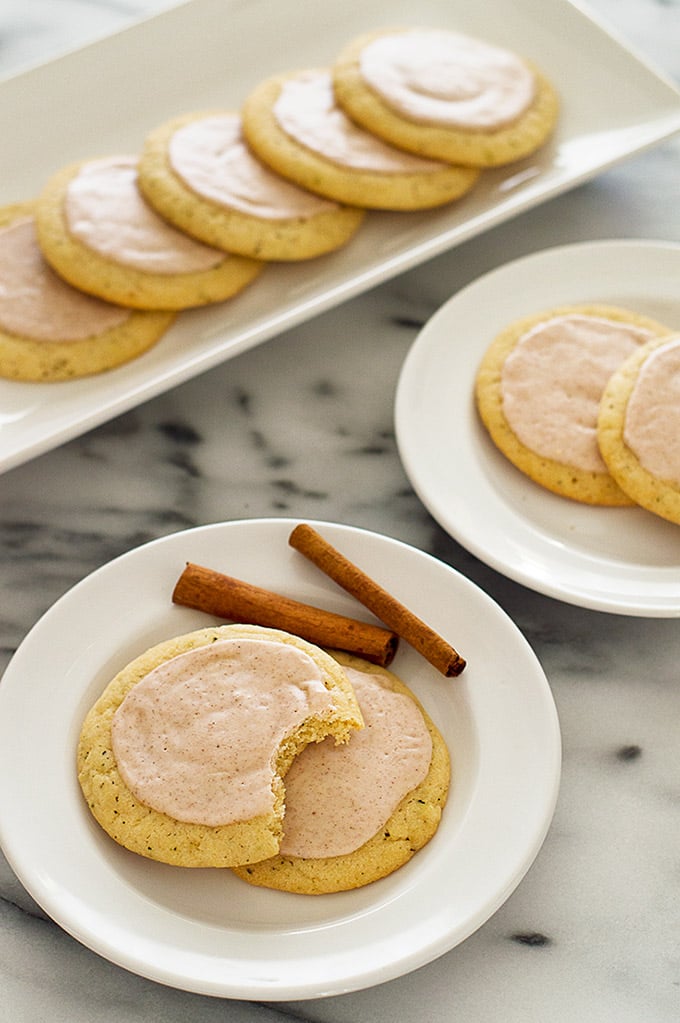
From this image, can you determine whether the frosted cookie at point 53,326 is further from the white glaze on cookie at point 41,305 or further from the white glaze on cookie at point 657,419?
the white glaze on cookie at point 657,419

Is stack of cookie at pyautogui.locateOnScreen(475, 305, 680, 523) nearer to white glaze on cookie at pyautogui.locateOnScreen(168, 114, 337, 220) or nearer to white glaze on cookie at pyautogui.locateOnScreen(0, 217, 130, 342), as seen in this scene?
white glaze on cookie at pyautogui.locateOnScreen(168, 114, 337, 220)

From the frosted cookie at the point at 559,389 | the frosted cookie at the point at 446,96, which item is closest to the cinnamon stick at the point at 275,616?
the frosted cookie at the point at 559,389

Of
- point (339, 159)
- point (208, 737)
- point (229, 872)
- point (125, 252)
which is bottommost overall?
point (229, 872)

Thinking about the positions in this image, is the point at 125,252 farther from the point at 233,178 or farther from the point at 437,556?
the point at 437,556

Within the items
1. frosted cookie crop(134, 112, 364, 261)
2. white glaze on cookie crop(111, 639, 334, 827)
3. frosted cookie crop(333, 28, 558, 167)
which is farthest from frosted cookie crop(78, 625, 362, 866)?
frosted cookie crop(333, 28, 558, 167)

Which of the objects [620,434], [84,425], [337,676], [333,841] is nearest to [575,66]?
[620,434]

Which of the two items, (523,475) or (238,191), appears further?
(238,191)

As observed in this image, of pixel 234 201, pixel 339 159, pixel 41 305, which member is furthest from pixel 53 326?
pixel 339 159
